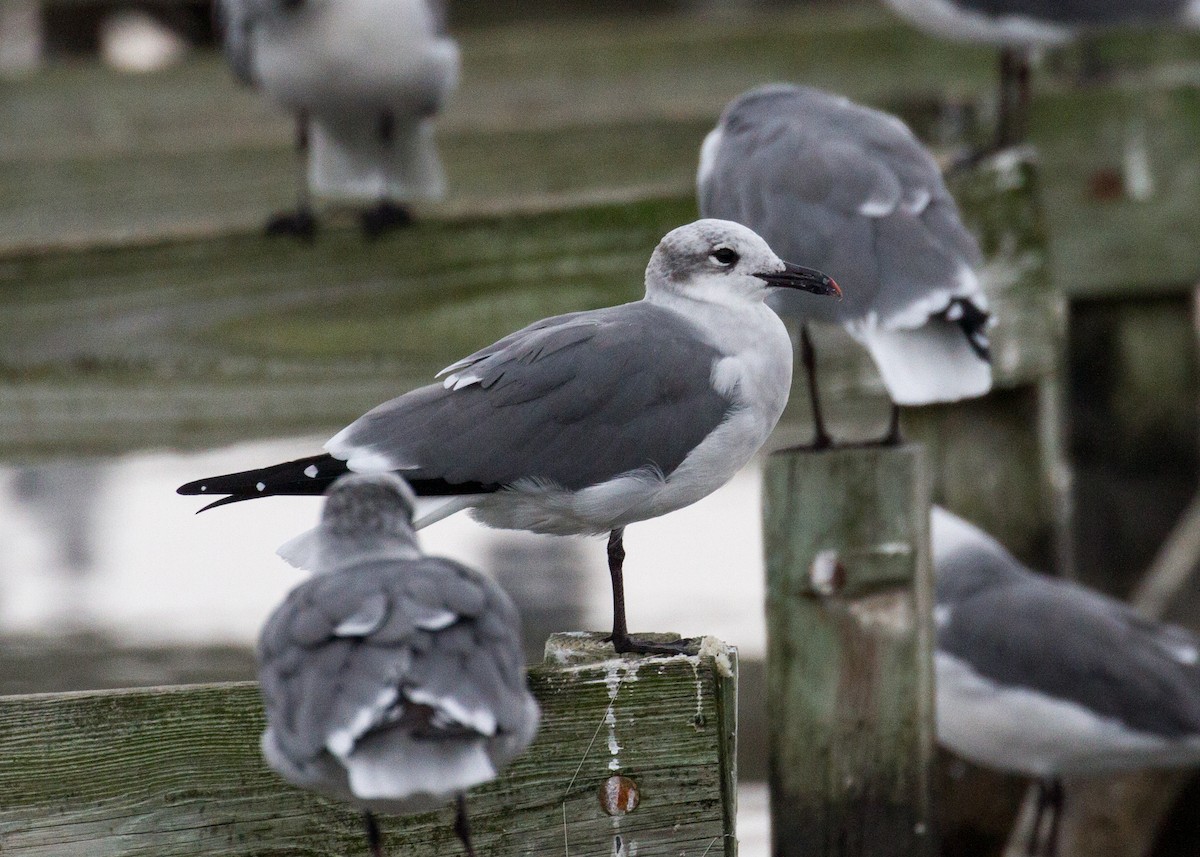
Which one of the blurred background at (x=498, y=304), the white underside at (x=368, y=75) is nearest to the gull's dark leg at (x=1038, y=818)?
the blurred background at (x=498, y=304)

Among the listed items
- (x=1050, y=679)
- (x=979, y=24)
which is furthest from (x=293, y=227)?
(x=979, y=24)

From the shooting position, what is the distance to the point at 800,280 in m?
2.82

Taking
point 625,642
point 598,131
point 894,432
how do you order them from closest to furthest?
point 625,642, point 894,432, point 598,131

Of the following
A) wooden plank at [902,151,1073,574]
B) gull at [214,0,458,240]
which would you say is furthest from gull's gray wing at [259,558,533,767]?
gull at [214,0,458,240]

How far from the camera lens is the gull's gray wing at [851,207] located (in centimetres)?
333

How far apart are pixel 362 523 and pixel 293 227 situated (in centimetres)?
171

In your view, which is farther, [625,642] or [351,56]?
[351,56]

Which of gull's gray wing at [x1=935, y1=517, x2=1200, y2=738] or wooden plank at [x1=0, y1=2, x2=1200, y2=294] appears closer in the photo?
gull's gray wing at [x1=935, y1=517, x2=1200, y2=738]

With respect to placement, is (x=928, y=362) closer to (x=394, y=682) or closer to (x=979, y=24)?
(x=394, y=682)

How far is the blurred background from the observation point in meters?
3.61

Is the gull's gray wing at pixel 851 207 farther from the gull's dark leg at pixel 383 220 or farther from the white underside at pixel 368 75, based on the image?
the white underside at pixel 368 75

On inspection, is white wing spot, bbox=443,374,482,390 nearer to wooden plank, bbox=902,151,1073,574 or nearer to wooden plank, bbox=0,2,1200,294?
wooden plank, bbox=0,2,1200,294

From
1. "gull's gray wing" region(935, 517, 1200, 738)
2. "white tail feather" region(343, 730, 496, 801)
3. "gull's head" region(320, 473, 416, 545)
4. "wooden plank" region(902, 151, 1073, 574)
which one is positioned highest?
"gull's head" region(320, 473, 416, 545)

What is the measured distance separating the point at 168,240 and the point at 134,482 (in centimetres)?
510
